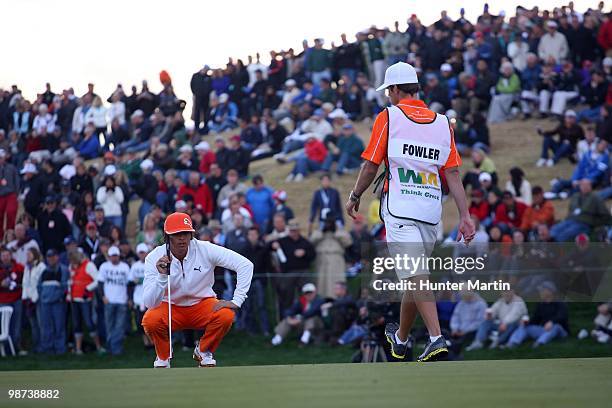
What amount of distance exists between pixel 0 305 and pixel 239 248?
13.8 feet

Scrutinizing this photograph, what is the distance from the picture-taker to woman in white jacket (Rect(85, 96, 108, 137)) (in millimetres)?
30812

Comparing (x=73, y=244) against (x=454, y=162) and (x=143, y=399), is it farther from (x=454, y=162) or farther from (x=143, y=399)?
(x=143, y=399)

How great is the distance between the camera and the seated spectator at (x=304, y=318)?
749 inches

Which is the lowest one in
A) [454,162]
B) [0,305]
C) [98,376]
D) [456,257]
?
[0,305]

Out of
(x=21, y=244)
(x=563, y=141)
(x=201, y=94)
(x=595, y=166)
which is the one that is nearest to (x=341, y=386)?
(x=595, y=166)

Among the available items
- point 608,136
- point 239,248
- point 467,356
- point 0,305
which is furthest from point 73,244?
point 608,136

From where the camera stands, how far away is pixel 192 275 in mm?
10172

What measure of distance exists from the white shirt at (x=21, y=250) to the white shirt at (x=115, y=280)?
2.08 m

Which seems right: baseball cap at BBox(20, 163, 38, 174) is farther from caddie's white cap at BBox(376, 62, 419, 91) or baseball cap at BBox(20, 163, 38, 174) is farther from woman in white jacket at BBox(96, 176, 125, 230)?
caddie's white cap at BBox(376, 62, 419, 91)

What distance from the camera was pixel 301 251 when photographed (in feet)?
65.8

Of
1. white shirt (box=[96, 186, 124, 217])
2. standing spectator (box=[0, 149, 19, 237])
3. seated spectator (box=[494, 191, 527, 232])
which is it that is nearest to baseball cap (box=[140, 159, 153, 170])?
white shirt (box=[96, 186, 124, 217])

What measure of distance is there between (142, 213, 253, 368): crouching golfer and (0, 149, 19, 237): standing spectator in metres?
15.5

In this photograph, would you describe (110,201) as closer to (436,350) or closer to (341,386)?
(436,350)

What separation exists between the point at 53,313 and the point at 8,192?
5.97 metres
